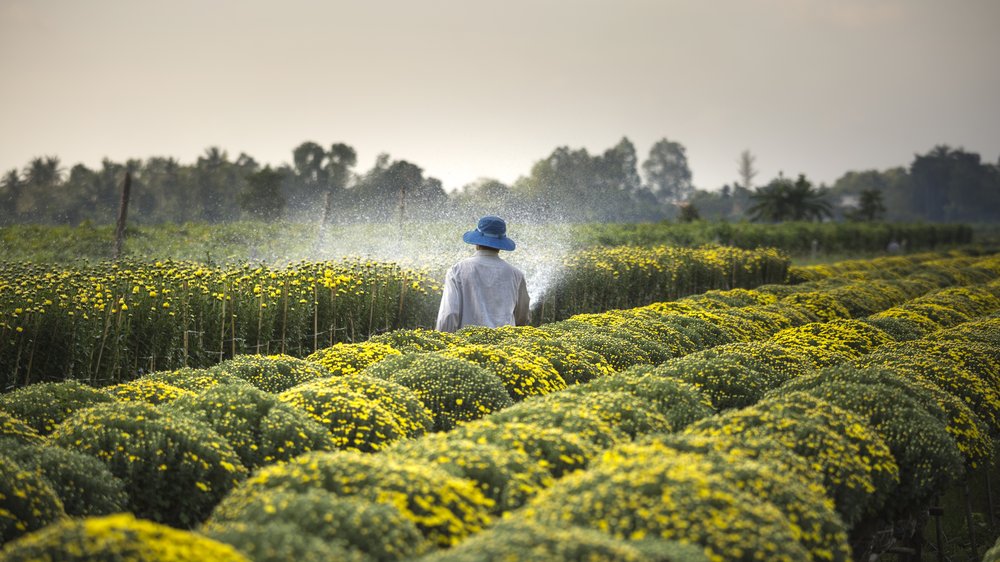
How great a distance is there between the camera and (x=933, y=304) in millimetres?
13312

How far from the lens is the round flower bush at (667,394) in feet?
19.6

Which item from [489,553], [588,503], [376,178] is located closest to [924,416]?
[588,503]

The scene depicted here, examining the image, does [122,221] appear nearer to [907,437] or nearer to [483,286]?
[483,286]

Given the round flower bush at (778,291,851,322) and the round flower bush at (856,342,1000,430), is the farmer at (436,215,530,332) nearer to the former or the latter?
the round flower bush at (856,342,1000,430)

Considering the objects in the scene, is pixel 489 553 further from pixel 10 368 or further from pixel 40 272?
pixel 40 272

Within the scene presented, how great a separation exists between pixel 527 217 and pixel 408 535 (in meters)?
20.6

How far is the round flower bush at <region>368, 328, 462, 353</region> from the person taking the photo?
775cm

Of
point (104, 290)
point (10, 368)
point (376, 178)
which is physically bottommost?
point (10, 368)

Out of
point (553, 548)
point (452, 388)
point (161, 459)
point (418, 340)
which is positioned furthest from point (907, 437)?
point (161, 459)

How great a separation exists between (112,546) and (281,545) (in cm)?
59

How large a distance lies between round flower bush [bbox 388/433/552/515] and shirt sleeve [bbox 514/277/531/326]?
16.0ft

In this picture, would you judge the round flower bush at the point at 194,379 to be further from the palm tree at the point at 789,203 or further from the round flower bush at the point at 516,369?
the palm tree at the point at 789,203

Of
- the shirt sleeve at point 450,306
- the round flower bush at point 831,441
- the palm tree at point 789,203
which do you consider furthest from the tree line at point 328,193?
the round flower bush at point 831,441

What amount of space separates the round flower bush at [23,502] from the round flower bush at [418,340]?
12.1 feet
